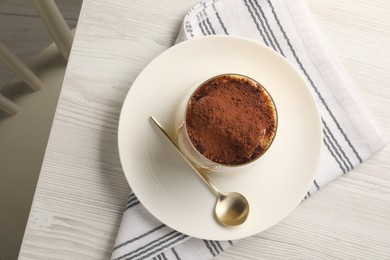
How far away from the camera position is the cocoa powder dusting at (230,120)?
20.1 inches

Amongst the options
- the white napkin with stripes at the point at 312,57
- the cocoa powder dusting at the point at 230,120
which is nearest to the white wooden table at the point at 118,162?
the white napkin with stripes at the point at 312,57

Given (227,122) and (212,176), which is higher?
(227,122)

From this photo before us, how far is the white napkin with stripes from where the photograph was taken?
2.02ft

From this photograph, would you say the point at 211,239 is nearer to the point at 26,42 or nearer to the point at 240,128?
the point at 240,128

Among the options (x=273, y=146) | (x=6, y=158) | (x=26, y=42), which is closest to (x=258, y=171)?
(x=273, y=146)

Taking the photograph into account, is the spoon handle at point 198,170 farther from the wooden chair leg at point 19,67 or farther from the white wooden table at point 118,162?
the wooden chair leg at point 19,67

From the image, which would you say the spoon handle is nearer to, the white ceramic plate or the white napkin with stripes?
the white ceramic plate

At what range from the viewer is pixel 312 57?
2.04 ft

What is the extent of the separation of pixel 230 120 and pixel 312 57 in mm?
187

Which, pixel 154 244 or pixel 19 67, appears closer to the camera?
pixel 154 244

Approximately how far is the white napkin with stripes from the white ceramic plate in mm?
38

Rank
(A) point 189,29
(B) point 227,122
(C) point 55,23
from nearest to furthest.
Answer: (B) point 227,122 < (A) point 189,29 < (C) point 55,23

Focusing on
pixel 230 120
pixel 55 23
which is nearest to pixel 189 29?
pixel 230 120

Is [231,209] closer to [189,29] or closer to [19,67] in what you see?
[189,29]
